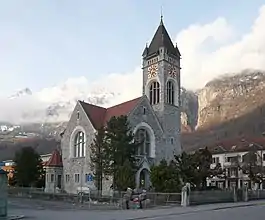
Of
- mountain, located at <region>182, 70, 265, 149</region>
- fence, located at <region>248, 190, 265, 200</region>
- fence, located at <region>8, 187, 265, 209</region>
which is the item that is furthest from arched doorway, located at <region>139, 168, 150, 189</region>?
mountain, located at <region>182, 70, 265, 149</region>

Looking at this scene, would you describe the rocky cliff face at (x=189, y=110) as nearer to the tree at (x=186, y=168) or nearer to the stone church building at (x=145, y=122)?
the stone church building at (x=145, y=122)

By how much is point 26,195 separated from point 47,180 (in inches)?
322

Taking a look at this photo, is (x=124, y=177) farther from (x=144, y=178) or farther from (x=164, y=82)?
(x=164, y=82)

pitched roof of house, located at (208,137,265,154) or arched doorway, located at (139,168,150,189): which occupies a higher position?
pitched roof of house, located at (208,137,265,154)

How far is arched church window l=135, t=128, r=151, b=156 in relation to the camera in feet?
188

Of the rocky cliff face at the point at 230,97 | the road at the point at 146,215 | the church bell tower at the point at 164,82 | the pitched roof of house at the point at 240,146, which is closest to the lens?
the road at the point at 146,215

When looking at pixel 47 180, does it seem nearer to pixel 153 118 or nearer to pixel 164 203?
pixel 153 118

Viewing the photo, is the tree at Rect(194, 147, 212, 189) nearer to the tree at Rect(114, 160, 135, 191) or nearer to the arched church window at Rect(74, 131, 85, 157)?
the tree at Rect(114, 160, 135, 191)

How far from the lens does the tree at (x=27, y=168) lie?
59.4 m

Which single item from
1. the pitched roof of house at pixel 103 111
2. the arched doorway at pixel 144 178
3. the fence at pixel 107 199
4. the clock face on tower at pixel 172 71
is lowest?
the fence at pixel 107 199

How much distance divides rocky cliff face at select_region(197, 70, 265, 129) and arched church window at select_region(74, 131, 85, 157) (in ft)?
259

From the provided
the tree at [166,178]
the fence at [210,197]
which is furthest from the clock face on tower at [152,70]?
the fence at [210,197]

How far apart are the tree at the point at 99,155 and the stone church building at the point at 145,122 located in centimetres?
272

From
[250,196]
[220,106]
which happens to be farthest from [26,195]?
[220,106]
